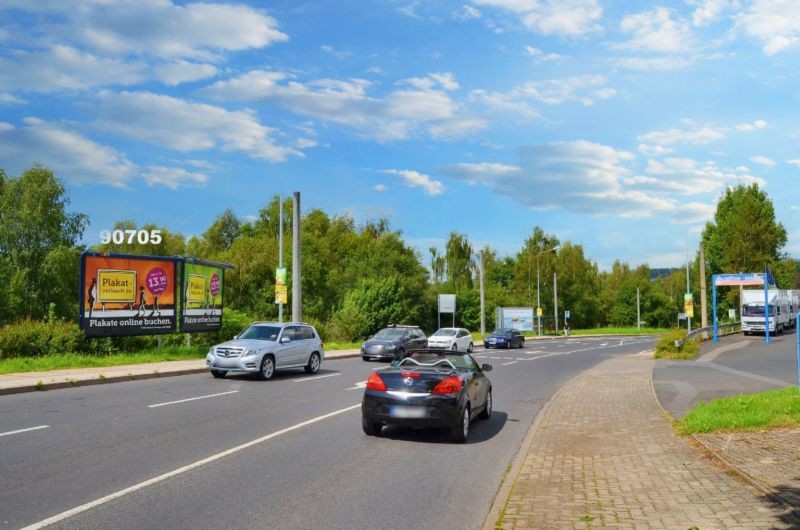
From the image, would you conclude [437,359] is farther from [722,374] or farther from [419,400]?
[722,374]

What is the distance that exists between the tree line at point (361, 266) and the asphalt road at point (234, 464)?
16.0 metres

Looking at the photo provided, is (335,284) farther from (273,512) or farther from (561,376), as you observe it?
(273,512)

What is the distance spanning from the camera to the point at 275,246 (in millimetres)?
71375

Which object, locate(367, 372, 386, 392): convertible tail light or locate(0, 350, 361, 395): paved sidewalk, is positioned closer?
locate(367, 372, 386, 392): convertible tail light

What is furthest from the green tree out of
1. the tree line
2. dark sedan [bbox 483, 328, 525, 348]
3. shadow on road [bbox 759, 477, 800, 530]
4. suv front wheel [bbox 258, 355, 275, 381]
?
shadow on road [bbox 759, 477, 800, 530]

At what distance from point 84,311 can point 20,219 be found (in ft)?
101

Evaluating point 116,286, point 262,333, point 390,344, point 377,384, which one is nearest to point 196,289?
point 116,286

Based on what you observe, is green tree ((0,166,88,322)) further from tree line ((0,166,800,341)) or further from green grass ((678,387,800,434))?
green grass ((678,387,800,434))

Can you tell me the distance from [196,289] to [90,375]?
9.94m

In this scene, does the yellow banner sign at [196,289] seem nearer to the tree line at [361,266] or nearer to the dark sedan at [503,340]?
the tree line at [361,266]

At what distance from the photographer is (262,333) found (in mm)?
20656

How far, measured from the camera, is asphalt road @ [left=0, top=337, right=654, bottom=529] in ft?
20.4

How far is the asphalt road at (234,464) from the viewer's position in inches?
244

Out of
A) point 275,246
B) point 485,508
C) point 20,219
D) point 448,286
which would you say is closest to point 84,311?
point 485,508
